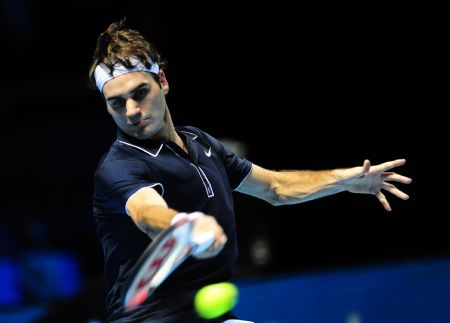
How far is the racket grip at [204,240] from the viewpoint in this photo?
315 centimetres

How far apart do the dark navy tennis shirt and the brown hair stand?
402mm

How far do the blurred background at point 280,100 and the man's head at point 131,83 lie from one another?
18.7 feet

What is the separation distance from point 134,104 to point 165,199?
1.72 ft

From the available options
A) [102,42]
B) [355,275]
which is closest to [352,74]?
[355,275]

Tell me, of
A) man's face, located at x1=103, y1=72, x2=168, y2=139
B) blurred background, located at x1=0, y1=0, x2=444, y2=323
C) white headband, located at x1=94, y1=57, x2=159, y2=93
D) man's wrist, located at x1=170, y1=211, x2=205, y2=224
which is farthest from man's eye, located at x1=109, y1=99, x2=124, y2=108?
blurred background, located at x1=0, y1=0, x2=444, y2=323

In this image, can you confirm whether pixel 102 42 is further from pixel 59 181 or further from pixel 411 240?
pixel 411 240

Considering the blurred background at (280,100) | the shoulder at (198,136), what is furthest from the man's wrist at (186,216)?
the blurred background at (280,100)

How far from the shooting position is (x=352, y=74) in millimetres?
10656

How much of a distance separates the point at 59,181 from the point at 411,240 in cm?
473

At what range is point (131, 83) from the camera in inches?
163

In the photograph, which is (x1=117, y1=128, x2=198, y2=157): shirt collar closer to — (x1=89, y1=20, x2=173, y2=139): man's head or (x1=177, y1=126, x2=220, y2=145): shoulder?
(x1=89, y1=20, x2=173, y2=139): man's head

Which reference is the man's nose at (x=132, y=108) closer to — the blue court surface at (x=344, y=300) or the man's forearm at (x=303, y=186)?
the man's forearm at (x=303, y=186)

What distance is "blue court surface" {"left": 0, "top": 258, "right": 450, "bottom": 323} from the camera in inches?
271

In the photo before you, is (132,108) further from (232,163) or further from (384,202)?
(384,202)
